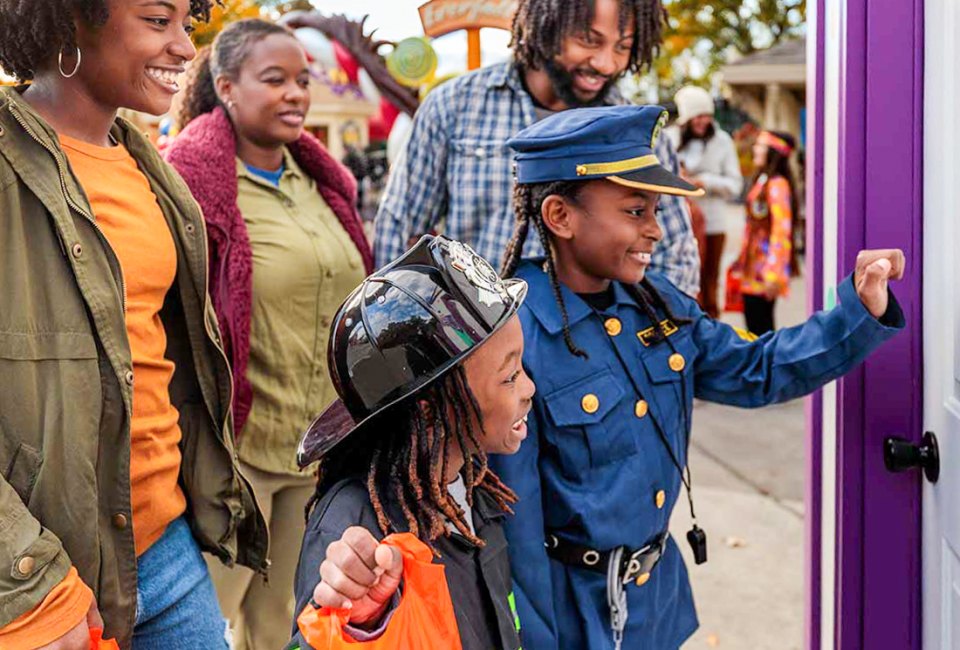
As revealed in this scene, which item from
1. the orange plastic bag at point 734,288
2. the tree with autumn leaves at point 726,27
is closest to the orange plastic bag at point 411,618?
the orange plastic bag at point 734,288

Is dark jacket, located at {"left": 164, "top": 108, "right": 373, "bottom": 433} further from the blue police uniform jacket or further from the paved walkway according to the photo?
the paved walkway

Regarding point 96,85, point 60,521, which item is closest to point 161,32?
point 96,85

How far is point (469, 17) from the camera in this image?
4.70 meters

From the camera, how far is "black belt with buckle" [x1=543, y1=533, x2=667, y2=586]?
2.12 metres

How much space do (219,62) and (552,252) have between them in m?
1.38

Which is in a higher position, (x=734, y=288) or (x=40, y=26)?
(x=40, y=26)

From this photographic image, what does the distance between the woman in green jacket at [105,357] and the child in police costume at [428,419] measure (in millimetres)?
355

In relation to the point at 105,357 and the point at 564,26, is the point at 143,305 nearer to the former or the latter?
the point at 105,357

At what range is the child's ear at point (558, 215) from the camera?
221 centimetres

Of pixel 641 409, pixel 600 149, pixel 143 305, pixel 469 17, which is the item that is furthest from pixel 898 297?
pixel 469 17

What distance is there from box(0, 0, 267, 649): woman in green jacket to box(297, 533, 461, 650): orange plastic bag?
504 mm

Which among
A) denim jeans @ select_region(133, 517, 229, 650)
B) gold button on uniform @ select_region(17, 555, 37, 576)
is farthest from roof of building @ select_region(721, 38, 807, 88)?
gold button on uniform @ select_region(17, 555, 37, 576)

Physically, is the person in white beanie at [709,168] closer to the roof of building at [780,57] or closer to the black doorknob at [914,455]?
the black doorknob at [914,455]

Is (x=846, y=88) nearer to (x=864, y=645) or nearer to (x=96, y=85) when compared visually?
(x=864, y=645)
